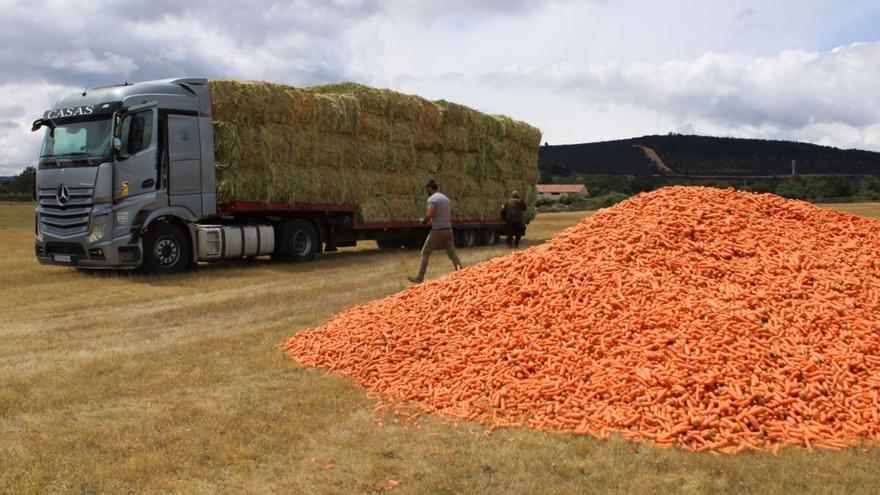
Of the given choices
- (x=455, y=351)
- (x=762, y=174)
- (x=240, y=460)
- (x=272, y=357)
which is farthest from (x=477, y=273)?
(x=762, y=174)


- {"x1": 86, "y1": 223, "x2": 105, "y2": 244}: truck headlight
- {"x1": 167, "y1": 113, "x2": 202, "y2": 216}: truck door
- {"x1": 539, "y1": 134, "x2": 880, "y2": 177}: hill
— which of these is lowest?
{"x1": 86, "y1": 223, "x2": 105, "y2": 244}: truck headlight

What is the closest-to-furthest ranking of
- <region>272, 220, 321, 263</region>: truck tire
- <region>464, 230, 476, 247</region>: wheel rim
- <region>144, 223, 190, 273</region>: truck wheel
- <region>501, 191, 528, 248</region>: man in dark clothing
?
<region>144, 223, 190, 273</region>: truck wheel < <region>272, 220, 321, 263</region>: truck tire < <region>501, 191, 528, 248</region>: man in dark clothing < <region>464, 230, 476, 247</region>: wheel rim

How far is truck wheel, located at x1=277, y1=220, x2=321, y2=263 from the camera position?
18.1 meters

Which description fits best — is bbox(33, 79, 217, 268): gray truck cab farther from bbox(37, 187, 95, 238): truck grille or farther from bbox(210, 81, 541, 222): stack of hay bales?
bbox(210, 81, 541, 222): stack of hay bales

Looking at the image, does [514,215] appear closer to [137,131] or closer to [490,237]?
[490,237]

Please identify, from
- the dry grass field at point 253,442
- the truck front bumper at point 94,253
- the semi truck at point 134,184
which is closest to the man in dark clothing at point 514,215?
the semi truck at point 134,184

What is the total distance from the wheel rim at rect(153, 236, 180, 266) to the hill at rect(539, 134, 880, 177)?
59.7m

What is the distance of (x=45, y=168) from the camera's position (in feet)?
50.8

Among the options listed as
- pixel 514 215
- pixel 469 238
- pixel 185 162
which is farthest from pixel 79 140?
pixel 469 238

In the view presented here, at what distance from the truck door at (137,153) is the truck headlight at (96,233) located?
0.71 m

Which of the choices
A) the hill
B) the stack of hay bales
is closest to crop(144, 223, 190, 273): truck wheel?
the stack of hay bales

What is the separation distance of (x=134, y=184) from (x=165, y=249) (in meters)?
1.63

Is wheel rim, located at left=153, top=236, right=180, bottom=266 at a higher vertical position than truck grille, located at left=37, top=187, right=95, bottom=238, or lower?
lower

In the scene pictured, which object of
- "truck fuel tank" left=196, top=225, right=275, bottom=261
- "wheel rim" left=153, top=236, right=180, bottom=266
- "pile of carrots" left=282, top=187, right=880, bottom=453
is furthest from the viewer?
A: "truck fuel tank" left=196, top=225, right=275, bottom=261
